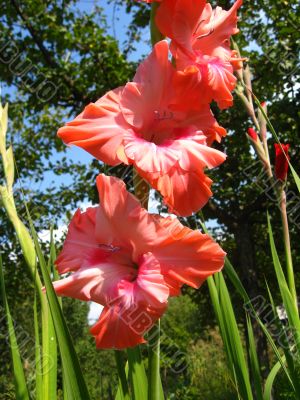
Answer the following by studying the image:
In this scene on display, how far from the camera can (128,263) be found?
671mm

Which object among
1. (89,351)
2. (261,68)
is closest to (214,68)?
(261,68)

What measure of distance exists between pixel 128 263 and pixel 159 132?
22cm

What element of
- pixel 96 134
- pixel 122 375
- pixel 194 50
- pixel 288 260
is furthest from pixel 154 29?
pixel 288 260

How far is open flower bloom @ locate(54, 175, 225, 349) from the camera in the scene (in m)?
0.59

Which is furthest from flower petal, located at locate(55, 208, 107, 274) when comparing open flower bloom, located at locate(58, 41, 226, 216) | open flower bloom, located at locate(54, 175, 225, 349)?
open flower bloom, located at locate(58, 41, 226, 216)

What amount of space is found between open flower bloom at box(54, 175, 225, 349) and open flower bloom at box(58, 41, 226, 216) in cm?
4

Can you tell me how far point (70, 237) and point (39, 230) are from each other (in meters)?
5.51

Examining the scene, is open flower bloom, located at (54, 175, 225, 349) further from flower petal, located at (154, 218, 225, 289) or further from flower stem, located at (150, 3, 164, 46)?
flower stem, located at (150, 3, 164, 46)

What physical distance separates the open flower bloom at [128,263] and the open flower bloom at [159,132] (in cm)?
4

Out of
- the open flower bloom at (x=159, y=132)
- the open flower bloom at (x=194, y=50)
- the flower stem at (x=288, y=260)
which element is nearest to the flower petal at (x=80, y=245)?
the open flower bloom at (x=159, y=132)

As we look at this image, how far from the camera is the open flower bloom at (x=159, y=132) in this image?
0.61 m

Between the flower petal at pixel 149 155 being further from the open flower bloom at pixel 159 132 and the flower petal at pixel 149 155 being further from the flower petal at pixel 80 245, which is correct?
the flower petal at pixel 80 245

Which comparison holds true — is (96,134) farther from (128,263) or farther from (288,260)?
(288,260)

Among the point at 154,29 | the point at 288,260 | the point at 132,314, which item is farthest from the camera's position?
the point at 288,260
